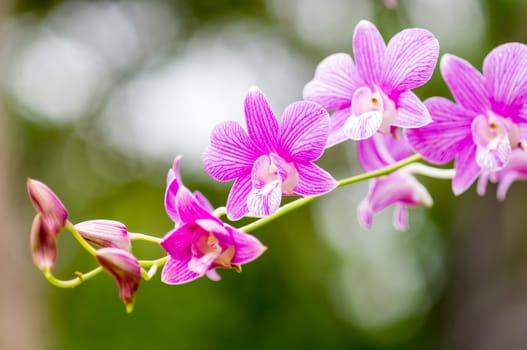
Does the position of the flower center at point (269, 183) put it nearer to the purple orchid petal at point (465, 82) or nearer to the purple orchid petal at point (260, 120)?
the purple orchid petal at point (260, 120)

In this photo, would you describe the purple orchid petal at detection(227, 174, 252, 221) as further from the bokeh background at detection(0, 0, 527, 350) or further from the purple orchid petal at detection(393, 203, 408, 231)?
the bokeh background at detection(0, 0, 527, 350)

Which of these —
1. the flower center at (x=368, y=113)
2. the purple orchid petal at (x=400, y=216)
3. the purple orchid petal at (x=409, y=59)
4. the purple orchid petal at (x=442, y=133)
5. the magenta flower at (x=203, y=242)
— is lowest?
the purple orchid petal at (x=400, y=216)

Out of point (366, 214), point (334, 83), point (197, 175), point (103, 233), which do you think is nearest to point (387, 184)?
point (366, 214)

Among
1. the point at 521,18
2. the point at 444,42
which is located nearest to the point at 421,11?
the point at 444,42

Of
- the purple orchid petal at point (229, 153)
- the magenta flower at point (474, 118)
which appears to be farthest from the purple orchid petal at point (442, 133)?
the purple orchid petal at point (229, 153)

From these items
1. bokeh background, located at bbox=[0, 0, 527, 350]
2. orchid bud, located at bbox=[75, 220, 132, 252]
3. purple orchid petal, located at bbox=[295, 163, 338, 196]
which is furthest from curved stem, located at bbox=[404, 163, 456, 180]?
bokeh background, located at bbox=[0, 0, 527, 350]

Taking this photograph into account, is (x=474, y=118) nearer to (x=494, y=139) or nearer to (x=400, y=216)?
(x=494, y=139)
